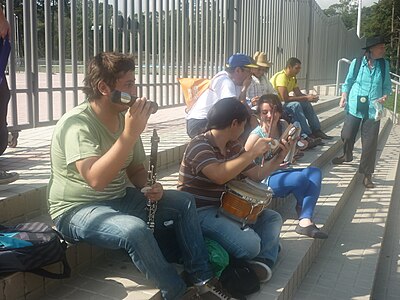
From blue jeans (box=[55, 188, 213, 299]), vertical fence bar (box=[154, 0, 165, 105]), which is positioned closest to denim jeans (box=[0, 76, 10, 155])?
blue jeans (box=[55, 188, 213, 299])

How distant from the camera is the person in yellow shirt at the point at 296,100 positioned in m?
6.65

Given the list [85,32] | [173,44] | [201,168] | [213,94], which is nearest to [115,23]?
[85,32]

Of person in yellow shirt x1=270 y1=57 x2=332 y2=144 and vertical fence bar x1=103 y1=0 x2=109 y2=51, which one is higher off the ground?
vertical fence bar x1=103 y1=0 x2=109 y2=51

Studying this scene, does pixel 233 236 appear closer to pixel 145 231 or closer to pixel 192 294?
pixel 192 294

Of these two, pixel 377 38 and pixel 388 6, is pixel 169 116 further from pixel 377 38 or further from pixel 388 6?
pixel 388 6

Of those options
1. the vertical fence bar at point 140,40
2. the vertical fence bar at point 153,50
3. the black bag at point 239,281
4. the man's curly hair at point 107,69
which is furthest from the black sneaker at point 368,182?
the man's curly hair at point 107,69

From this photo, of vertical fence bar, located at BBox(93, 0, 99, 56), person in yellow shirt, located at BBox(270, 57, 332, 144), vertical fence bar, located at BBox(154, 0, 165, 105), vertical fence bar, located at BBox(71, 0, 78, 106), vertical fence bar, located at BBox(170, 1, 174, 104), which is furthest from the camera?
person in yellow shirt, located at BBox(270, 57, 332, 144)

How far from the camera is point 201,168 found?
2785 millimetres

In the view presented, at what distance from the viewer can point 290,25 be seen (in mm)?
10758

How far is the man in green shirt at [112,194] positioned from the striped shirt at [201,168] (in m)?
0.32

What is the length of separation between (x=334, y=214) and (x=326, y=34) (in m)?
11.6

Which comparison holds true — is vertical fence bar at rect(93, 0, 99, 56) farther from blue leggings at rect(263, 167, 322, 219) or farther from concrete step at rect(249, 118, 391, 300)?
concrete step at rect(249, 118, 391, 300)

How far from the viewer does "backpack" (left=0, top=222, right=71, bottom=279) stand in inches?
77.9

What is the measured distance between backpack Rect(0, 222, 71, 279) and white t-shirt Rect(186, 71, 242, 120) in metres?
2.57
